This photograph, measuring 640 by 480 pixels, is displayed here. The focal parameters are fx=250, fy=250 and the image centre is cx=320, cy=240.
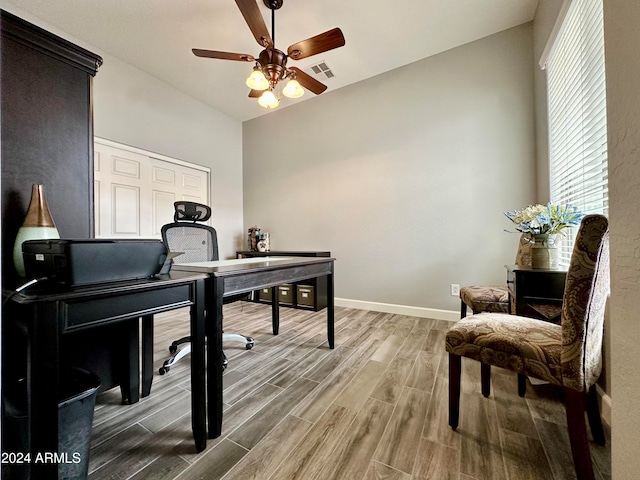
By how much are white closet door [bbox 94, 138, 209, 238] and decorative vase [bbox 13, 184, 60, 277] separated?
210 cm

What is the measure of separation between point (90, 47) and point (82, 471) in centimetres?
362

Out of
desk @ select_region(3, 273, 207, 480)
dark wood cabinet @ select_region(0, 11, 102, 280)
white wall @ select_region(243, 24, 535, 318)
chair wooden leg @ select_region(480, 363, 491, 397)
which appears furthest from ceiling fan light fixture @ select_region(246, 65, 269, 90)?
chair wooden leg @ select_region(480, 363, 491, 397)

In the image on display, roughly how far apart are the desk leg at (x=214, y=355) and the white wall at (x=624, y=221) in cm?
133

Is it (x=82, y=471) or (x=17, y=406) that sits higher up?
(x=17, y=406)

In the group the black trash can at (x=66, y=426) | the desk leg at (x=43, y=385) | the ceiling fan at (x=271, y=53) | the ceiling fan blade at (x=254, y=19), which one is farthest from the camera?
the ceiling fan at (x=271, y=53)

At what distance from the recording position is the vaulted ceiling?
7.01 feet

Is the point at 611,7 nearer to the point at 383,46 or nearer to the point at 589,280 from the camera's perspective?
the point at 589,280

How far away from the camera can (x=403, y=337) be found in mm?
2256

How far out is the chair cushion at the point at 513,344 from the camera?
3.09ft

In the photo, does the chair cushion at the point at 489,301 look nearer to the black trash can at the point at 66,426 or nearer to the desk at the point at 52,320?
the desk at the point at 52,320

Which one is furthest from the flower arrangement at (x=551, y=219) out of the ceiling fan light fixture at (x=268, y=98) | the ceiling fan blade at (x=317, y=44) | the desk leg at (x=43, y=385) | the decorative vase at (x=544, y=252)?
the desk leg at (x=43, y=385)

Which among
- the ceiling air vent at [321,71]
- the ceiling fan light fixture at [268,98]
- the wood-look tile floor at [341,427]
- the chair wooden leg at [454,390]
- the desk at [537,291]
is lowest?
the wood-look tile floor at [341,427]

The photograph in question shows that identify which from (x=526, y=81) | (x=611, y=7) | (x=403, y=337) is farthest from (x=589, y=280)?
(x=526, y=81)

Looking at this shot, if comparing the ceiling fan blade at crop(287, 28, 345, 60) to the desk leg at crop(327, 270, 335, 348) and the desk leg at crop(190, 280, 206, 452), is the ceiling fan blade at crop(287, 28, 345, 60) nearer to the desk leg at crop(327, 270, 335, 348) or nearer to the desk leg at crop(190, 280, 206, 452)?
the desk leg at crop(327, 270, 335, 348)
